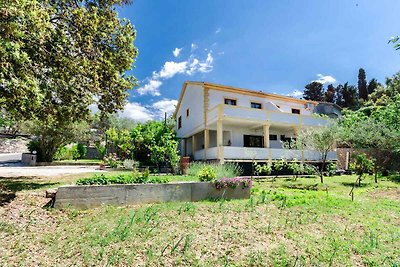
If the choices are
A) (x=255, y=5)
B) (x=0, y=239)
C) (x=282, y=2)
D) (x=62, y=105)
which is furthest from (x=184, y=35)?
(x=0, y=239)

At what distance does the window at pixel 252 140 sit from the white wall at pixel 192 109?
4.49 metres

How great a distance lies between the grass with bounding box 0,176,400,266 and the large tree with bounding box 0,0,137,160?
3455 mm

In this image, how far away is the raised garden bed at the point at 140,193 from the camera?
679 centimetres

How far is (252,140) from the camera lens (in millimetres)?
23625

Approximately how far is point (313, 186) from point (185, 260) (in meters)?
10.8

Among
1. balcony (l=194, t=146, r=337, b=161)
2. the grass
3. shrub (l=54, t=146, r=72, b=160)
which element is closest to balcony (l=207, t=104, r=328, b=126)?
balcony (l=194, t=146, r=337, b=161)

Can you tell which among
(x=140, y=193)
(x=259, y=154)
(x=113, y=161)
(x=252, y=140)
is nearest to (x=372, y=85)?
(x=252, y=140)

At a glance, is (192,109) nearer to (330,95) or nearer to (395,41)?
(395,41)

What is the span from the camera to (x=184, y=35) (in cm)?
1795

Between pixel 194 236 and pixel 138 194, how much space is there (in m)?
2.89

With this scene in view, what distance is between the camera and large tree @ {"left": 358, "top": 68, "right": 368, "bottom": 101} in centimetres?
4690

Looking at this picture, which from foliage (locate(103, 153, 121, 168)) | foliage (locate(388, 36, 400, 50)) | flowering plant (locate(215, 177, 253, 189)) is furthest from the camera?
foliage (locate(103, 153, 121, 168))

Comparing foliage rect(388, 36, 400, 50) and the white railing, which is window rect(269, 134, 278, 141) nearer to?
the white railing

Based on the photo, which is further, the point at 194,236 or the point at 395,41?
the point at 194,236
